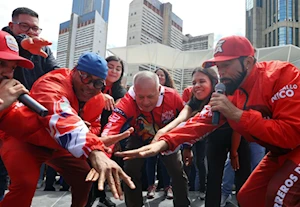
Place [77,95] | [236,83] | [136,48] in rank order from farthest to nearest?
1. [136,48]
2. [77,95]
3. [236,83]

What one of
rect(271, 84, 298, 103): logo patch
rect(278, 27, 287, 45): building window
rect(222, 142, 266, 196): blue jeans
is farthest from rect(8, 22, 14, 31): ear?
rect(278, 27, 287, 45): building window

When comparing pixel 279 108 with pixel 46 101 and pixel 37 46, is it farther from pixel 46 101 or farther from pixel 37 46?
pixel 37 46

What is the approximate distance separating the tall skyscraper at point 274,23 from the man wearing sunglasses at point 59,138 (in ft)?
199

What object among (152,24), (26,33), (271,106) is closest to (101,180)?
(271,106)

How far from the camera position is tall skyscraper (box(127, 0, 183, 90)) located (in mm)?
51250

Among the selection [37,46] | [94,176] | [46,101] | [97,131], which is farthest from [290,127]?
[37,46]

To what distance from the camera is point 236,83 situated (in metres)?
2.09

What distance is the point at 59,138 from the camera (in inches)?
69.4

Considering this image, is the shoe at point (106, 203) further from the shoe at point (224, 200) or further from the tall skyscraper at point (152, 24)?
the tall skyscraper at point (152, 24)

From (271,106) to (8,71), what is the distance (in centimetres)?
190

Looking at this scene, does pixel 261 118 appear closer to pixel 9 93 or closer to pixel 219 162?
pixel 219 162

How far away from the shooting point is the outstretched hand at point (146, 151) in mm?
Answer: 1849

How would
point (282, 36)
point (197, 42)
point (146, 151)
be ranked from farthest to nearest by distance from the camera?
1. point (197, 42)
2. point (282, 36)
3. point (146, 151)

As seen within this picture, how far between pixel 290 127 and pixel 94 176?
3.92ft
